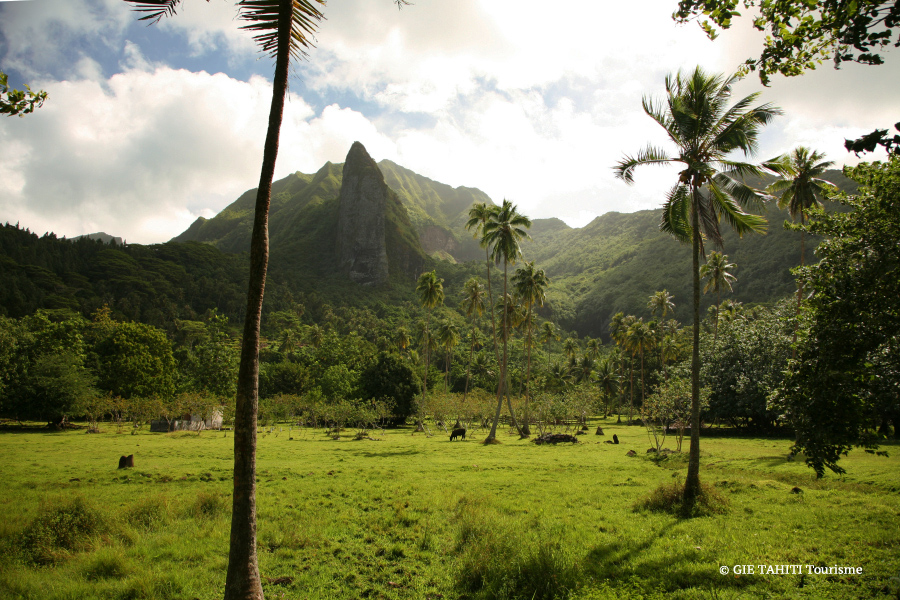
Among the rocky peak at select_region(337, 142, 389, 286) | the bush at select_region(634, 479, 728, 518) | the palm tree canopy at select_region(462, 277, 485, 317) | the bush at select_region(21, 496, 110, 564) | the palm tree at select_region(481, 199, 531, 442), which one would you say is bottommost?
the bush at select_region(21, 496, 110, 564)

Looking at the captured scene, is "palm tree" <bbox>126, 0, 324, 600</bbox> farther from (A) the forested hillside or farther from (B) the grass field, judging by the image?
(A) the forested hillside

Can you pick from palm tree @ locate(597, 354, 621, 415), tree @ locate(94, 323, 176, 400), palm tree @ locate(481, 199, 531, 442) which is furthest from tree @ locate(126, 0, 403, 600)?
palm tree @ locate(597, 354, 621, 415)

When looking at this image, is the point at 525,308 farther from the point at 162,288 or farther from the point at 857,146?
the point at 162,288

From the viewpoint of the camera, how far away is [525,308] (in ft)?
148

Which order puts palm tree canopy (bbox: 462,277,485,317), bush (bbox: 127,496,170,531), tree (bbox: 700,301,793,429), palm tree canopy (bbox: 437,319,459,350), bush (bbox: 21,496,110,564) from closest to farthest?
bush (bbox: 21,496,110,564), bush (bbox: 127,496,170,531), tree (bbox: 700,301,793,429), palm tree canopy (bbox: 462,277,485,317), palm tree canopy (bbox: 437,319,459,350)

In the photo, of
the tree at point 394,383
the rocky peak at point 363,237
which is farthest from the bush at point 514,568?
the rocky peak at point 363,237

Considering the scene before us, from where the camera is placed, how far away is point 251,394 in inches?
234

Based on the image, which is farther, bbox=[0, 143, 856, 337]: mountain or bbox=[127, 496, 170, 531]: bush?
bbox=[0, 143, 856, 337]: mountain

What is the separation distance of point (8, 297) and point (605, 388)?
110422 mm

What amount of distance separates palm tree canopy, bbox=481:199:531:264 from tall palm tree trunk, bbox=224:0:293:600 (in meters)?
27.8

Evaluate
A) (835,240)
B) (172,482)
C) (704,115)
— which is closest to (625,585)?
(835,240)

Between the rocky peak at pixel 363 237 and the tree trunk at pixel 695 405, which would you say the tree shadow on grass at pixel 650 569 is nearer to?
the tree trunk at pixel 695 405

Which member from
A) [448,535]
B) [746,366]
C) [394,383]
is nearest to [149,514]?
[448,535]

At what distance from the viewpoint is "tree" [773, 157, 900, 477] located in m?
7.55
